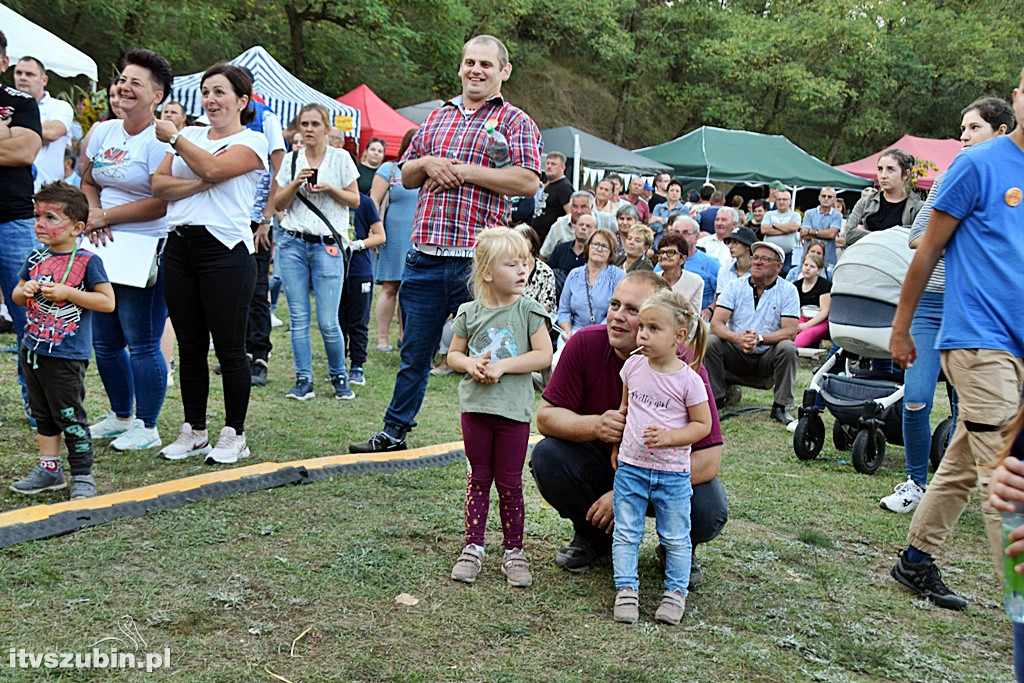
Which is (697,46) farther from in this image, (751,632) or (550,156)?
(751,632)

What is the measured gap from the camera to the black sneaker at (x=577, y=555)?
12.9 feet

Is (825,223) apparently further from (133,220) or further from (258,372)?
(133,220)

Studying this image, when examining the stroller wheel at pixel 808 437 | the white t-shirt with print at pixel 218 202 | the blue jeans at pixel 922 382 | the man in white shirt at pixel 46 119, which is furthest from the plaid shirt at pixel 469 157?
the man in white shirt at pixel 46 119

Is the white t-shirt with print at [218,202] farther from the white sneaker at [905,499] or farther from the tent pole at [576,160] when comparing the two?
the tent pole at [576,160]

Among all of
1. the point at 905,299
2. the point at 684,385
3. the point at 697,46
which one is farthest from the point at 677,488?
Answer: the point at 697,46

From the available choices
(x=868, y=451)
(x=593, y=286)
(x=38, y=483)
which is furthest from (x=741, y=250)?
(x=38, y=483)

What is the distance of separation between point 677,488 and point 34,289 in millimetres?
2909

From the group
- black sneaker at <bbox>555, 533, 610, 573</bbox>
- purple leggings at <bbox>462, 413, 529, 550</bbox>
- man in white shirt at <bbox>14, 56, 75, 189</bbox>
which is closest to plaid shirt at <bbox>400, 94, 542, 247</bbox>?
purple leggings at <bbox>462, 413, 529, 550</bbox>

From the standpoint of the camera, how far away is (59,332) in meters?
4.24

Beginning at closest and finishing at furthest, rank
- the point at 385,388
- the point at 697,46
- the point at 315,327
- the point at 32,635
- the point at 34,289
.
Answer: the point at 32,635
the point at 34,289
the point at 385,388
the point at 315,327
the point at 697,46

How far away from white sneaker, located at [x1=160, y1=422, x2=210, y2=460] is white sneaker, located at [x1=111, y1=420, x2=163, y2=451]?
138 millimetres

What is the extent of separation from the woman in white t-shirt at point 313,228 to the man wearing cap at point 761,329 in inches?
128

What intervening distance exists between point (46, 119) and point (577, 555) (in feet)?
17.9

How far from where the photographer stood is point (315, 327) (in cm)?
1082
